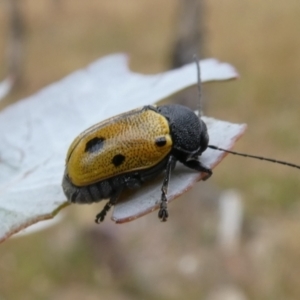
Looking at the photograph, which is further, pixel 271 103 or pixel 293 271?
pixel 271 103

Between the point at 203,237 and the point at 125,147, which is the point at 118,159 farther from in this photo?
the point at 203,237

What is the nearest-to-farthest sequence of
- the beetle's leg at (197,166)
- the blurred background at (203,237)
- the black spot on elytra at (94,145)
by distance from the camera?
the beetle's leg at (197,166) → the black spot on elytra at (94,145) → the blurred background at (203,237)

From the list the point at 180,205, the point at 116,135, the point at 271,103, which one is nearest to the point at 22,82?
the point at 271,103

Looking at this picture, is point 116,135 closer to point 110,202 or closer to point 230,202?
point 110,202

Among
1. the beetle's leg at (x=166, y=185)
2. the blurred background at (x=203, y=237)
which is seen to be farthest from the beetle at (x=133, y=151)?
the blurred background at (x=203, y=237)

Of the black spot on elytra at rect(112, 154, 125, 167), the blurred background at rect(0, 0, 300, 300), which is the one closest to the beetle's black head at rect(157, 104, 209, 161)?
the black spot on elytra at rect(112, 154, 125, 167)

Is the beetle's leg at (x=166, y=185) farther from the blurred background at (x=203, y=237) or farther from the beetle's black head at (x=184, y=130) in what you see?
the blurred background at (x=203, y=237)
